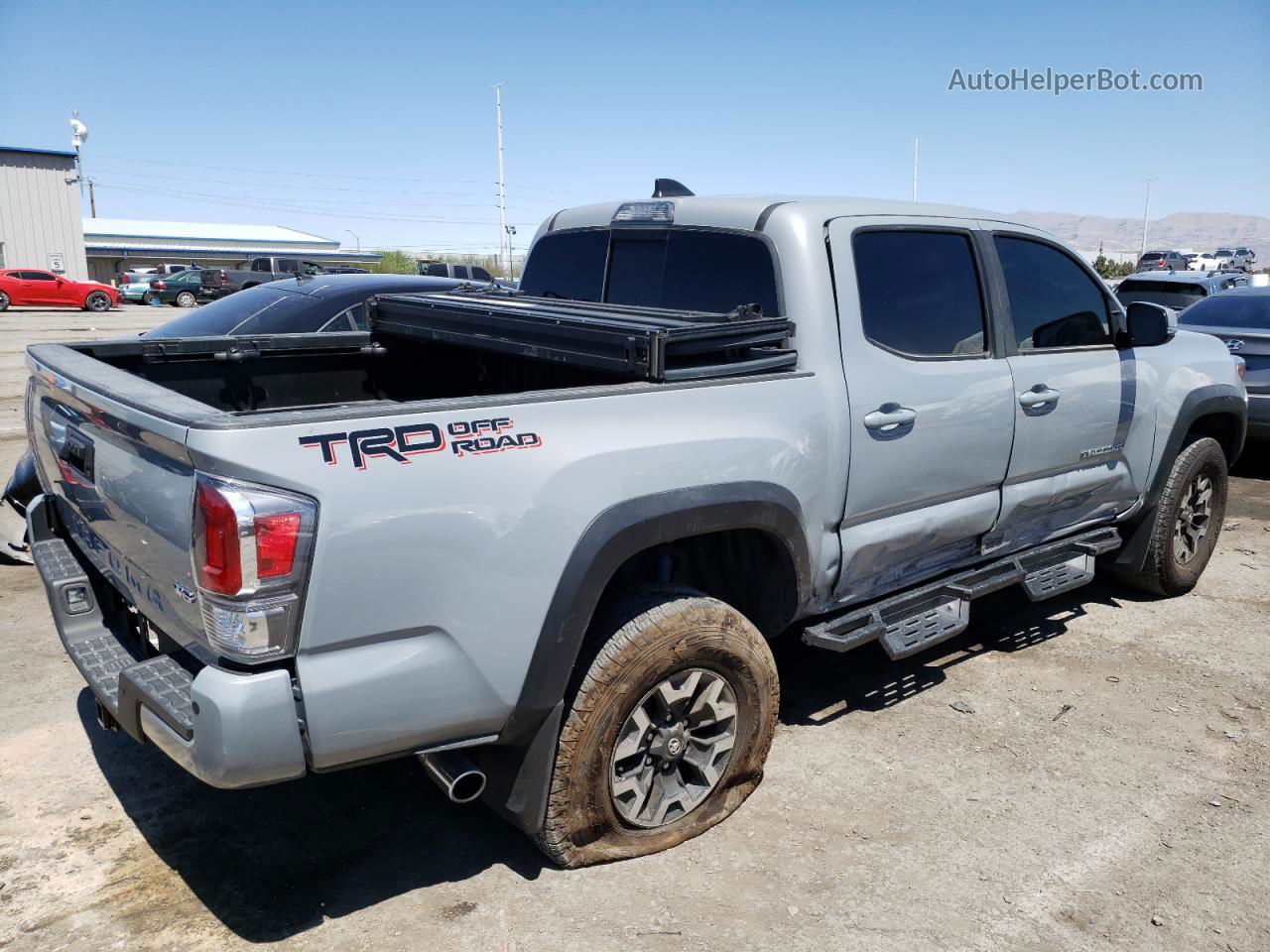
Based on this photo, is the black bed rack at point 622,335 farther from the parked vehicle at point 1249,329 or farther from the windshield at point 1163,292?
the windshield at point 1163,292

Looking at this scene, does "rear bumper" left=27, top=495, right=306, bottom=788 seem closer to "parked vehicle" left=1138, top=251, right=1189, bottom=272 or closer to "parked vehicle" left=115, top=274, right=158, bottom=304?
"parked vehicle" left=115, top=274, right=158, bottom=304

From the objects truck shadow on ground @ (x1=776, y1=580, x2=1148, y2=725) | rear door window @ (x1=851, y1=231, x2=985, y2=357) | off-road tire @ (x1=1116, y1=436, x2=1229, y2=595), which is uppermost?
rear door window @ (x1=851, y1=231, x2=985, y2=357)

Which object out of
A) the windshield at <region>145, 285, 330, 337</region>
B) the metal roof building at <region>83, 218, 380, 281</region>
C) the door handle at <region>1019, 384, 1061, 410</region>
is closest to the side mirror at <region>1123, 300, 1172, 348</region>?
the door handle at <region>1019, 384, 1061, 410</region>

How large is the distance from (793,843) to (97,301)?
122 ft

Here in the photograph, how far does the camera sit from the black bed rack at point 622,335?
9.89 feet

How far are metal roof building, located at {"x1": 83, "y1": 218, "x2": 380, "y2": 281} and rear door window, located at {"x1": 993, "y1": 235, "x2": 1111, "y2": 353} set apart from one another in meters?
62.3

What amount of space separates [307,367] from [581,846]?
2.41 meters

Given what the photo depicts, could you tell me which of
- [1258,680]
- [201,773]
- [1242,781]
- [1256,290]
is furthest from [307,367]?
[1256,290]

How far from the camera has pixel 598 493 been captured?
2.69 metres

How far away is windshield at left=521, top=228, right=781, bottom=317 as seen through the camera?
11.9ft

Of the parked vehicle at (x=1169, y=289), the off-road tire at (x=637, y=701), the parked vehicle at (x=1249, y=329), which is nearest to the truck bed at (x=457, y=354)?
the off-road tire at (x=637, y=701)

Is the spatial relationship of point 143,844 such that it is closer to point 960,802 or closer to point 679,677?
point 679,677

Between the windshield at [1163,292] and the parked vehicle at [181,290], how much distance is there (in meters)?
32.5

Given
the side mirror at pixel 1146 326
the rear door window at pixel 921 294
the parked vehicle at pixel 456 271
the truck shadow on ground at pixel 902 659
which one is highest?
the parked vehicle at pixel 456 271
